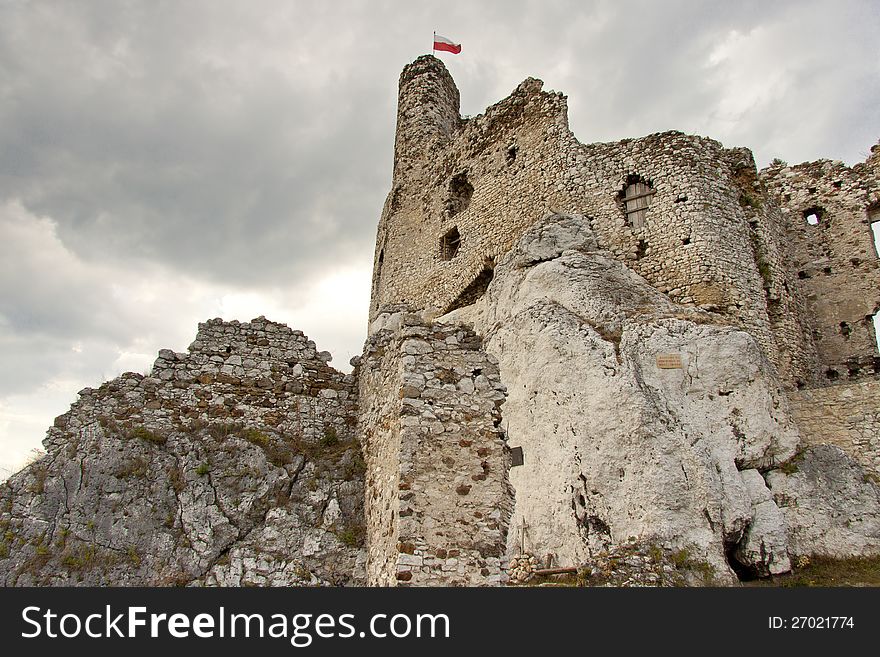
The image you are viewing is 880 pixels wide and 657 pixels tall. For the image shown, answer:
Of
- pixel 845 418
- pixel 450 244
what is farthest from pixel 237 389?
pixel 845 418

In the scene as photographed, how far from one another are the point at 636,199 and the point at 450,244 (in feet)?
21.6

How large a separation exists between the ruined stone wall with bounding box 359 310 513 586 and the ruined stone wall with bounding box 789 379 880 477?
7744 millimetres

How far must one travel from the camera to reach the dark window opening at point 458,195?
20.2 metres

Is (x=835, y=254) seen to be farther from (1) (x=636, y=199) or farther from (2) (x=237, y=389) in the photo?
(2) (x=237, y=389)

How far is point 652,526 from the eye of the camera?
9.16 metres

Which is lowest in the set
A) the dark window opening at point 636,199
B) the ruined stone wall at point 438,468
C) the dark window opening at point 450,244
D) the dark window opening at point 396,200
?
the ruined stone wall at point 438,468

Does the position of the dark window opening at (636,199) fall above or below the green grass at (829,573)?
above

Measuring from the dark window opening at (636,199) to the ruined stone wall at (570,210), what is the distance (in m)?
0.06

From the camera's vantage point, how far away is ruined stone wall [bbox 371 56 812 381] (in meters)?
13.9

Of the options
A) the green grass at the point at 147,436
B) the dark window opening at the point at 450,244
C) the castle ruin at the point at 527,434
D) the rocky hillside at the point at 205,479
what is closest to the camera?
the castle ruin at the point at 527,434

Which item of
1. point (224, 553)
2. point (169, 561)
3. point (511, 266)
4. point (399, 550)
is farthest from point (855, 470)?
point (169, 561)

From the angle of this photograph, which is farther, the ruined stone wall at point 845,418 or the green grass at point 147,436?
the ruined stone wall at point 845,418

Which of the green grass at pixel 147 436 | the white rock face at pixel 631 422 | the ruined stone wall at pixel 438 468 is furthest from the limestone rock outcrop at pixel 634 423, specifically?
the green grass at pixel 147 436

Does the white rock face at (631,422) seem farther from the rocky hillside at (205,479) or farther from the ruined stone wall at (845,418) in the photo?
the rocky hillside at (205,479)
